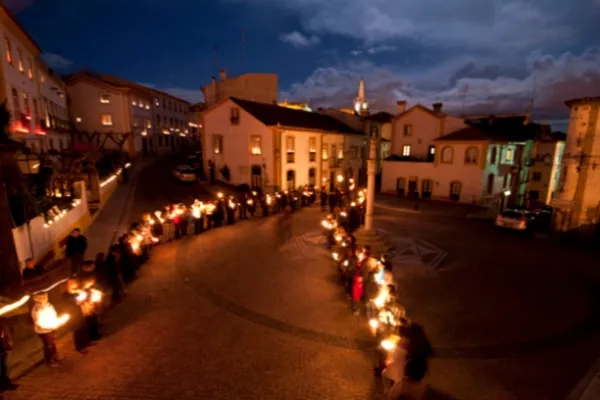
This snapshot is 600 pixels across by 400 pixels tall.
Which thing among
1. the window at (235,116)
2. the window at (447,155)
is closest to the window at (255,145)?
the window at (235,116)

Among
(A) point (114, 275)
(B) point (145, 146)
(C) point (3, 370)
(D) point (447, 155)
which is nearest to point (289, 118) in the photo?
(D) point (447, 155)

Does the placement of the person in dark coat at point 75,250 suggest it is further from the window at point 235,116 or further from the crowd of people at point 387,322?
the window at point 235,116

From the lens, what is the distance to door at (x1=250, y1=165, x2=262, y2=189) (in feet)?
92.3

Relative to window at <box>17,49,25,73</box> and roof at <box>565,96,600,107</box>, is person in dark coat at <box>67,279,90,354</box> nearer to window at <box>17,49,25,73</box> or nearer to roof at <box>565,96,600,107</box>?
window at <box>17,49,25,73</box>

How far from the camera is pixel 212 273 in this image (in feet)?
39.3

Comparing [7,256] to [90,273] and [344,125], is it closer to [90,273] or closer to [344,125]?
[90,273]

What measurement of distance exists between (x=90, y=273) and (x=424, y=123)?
30.0 m

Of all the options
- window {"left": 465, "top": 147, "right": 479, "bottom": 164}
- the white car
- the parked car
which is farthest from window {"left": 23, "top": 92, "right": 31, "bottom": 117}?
Result: window {"left": 465, "top": 147, "right": 479, "bottom": 164}

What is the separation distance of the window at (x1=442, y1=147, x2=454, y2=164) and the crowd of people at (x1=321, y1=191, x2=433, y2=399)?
64.2 ft

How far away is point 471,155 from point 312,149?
13693 mm

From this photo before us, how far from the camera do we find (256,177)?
1120 inches

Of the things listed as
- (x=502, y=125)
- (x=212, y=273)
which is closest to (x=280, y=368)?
(x=212, y=273)

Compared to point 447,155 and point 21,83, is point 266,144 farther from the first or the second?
point 21,83

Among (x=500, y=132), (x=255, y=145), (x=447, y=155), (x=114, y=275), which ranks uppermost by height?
(x=500, y=132)
